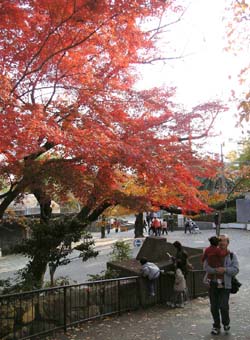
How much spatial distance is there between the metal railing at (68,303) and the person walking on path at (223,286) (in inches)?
102

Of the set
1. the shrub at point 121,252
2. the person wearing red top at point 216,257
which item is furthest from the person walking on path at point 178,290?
the shrub at point 121,252

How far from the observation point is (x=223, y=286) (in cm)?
589

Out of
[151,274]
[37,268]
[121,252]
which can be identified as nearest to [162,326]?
[151,274]

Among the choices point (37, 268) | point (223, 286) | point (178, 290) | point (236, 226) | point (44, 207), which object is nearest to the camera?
point (223, 286)

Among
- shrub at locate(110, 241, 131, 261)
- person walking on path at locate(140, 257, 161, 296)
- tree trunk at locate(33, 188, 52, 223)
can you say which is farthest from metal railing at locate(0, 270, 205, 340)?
shrub at locate(110, 241, 131, 261)

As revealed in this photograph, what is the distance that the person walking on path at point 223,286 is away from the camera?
19.3 ft

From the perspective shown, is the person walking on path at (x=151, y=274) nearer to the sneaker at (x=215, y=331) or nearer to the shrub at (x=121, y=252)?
the sneaker at (x=215, y=331)

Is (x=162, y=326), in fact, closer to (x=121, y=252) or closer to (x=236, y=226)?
(x=121, y=252)

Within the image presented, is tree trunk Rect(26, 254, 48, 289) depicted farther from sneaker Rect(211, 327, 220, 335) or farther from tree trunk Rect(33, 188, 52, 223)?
sneaker Rect(211, 327, 220, 335)

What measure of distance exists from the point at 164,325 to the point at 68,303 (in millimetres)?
1917

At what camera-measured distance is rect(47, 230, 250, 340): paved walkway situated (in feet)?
20.6

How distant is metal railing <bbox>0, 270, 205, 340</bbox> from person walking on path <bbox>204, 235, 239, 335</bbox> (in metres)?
2.60

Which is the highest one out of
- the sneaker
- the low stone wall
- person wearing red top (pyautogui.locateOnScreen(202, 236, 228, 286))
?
person wearing red top (pyautogui.locateOnScreen(202, 236, 228, 286))

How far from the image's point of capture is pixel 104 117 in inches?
298
